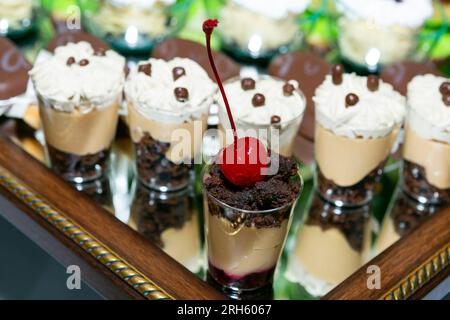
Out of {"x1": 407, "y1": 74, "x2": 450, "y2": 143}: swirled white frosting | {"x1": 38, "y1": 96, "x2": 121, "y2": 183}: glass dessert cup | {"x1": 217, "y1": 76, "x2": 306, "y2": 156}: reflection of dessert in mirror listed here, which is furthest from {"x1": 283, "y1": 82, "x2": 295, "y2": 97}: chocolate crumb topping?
{"x1": 38, "y1": 96, "x2": 121, "y2": 183}: glass dessert cup

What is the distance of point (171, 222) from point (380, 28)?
2.99ft

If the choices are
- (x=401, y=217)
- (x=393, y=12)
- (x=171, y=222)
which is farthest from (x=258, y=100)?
(x=393, y=12)

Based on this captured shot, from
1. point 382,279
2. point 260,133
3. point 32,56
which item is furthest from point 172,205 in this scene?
point 32,56

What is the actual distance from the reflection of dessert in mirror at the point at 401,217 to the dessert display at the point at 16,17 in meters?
1.17

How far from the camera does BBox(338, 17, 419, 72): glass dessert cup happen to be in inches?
86.7

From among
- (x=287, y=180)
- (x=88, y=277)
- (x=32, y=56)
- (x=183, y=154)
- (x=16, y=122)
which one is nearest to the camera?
(x=287, y=180)

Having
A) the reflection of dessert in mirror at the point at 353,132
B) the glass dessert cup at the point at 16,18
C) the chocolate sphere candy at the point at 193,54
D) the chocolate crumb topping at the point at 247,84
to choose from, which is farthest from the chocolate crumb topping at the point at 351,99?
the glass dessert cup at the point at 16,18

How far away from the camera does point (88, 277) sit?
4.86ft

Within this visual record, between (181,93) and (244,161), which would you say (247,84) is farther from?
(244,161)

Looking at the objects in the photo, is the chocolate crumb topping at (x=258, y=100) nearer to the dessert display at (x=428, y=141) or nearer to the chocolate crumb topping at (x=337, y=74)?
the chocolate crumb topping at (x=337, y=74)

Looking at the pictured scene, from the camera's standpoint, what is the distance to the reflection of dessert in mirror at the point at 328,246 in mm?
1590

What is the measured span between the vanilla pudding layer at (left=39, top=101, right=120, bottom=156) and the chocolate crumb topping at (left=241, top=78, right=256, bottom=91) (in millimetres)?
280
